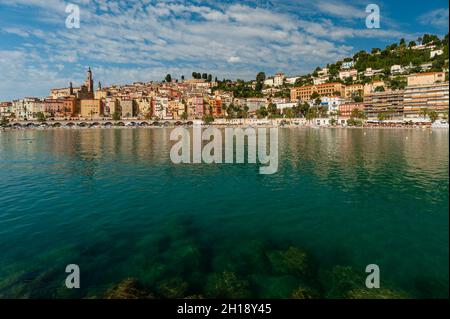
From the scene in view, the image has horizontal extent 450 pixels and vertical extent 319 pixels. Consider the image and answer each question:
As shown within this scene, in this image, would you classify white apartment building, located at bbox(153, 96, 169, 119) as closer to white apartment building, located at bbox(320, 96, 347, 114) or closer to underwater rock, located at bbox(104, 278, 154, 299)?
white apartment building, located at bbox(320, 96, 347, 114)

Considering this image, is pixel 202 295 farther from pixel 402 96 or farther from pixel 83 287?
pixel 402 96

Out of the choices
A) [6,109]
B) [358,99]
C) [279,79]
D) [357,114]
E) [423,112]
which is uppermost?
[279,79]

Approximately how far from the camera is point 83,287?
6.36m

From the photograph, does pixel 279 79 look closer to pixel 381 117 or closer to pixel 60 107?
pixel 381 117

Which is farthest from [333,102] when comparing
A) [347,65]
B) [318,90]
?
[347,65]

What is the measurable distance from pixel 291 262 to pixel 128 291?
12.3ft

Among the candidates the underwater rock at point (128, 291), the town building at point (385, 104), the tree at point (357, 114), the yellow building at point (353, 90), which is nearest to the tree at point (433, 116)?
the town building at point (385, 104)

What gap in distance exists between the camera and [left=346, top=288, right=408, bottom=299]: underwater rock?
5750 millimetres

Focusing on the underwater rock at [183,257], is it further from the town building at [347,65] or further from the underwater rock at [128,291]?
the town building at [347,65]

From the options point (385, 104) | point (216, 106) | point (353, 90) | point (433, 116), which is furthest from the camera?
point (216, 106)

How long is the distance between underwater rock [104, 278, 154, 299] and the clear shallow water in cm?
21

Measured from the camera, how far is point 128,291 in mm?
6004

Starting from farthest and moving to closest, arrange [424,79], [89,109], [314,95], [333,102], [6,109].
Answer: [6,109]
[314,95]
[89,109]
[333,102]
[424,79]
